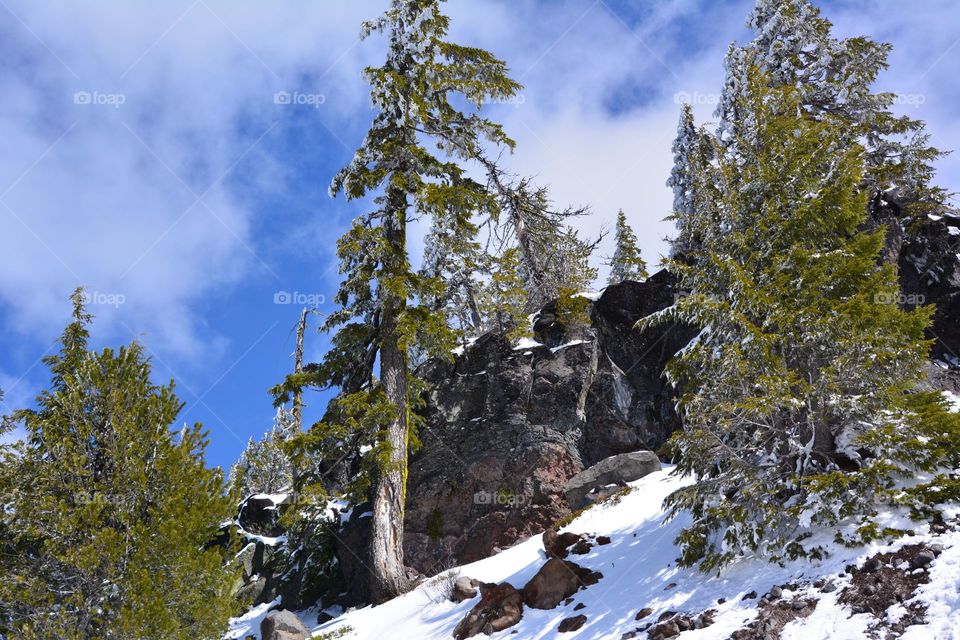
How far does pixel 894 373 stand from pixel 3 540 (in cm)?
1459

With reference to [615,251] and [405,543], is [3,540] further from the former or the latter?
[615,251]

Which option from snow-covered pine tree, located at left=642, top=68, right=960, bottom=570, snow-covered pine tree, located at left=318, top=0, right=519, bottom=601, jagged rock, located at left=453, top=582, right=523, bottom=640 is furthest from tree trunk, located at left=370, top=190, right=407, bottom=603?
snow-covered pine tree, located at left=642, top=68, right=960, bottom=570

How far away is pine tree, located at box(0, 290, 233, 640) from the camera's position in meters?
8.30

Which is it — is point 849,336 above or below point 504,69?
below

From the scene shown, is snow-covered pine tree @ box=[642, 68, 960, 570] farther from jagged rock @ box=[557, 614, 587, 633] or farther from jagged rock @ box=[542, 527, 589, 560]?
jagged rock @ box=[542, 527, 589, 560]

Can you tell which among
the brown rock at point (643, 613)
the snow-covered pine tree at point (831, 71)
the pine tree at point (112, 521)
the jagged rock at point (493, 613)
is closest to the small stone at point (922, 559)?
the brown rock at point (643, 613)

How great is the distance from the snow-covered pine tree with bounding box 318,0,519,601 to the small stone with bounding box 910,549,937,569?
1070cm

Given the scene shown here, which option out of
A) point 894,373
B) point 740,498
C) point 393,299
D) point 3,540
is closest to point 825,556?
point 740,498

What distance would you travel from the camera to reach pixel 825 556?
7.41m

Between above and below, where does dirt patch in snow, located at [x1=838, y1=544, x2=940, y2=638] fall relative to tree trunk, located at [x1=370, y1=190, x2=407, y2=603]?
below

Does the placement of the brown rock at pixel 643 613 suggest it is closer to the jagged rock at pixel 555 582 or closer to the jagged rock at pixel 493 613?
the jagged rock at pixel 555 582

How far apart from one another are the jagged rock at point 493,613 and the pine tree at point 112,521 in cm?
390

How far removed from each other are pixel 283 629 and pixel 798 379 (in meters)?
11.2

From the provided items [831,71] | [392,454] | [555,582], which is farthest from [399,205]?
[831,71]
